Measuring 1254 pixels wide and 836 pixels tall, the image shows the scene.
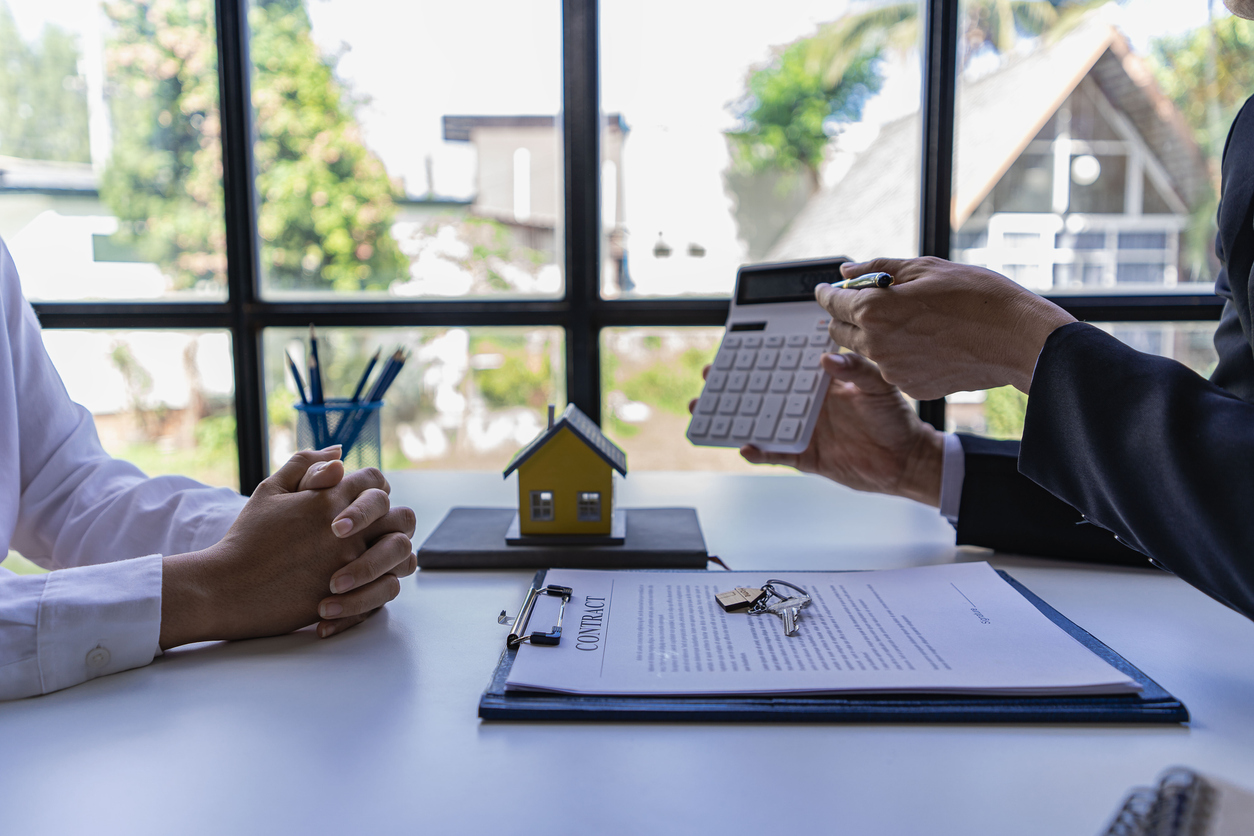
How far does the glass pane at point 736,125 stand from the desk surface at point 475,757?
1109 mm

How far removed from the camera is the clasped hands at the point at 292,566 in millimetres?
641

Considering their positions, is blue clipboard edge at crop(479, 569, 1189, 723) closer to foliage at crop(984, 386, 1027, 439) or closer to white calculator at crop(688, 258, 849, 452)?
white calculator at crop(688, 258, 849, 452)

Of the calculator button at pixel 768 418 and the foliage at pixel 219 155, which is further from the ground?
the foliage at pixel 219 155

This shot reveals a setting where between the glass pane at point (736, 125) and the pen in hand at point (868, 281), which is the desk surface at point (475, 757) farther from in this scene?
the glass pane at point (736, 125)

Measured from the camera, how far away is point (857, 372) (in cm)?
101

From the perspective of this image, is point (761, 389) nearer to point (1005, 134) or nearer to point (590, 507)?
point (590, 507)

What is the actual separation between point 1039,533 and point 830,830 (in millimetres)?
622

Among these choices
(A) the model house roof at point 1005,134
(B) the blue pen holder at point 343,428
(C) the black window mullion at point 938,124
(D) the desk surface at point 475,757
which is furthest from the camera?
(A) the model house roof at point 1005,134

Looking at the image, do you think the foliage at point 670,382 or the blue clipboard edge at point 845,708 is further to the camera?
the foliage at point 670,382

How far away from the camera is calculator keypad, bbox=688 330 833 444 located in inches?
39.0

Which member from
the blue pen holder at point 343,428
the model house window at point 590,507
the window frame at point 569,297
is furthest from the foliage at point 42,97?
the model house window at point 590,507

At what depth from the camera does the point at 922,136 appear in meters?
1.54

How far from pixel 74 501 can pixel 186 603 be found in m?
0.37

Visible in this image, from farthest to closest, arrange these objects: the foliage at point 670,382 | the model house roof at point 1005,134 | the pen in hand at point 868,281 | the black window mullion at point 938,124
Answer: the foliage at point 670,382 → the model house roof at point 1005,134 → the black window mullion at point 938,124 → the pen in hand at point 868,281
